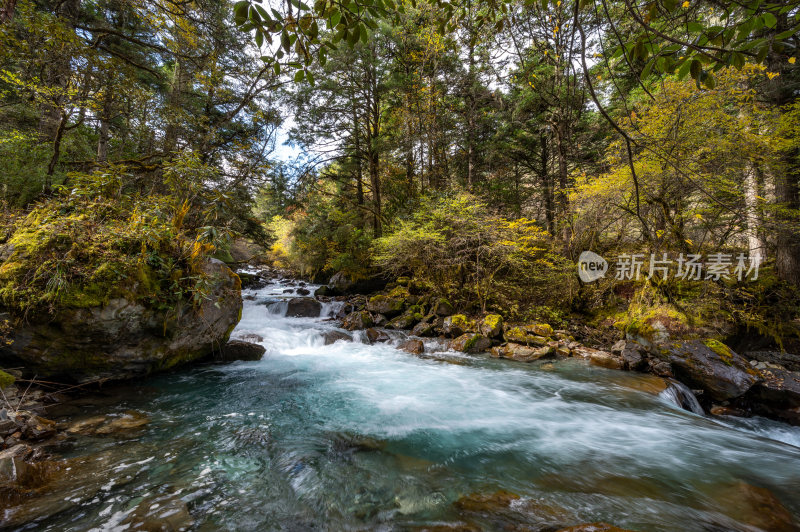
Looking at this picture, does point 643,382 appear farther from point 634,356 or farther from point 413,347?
point 413,347

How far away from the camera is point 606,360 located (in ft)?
21.4

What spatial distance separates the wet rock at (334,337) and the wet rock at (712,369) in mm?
7258

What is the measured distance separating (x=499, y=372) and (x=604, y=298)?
5209 millimetres

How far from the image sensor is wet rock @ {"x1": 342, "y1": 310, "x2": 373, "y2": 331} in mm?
9180

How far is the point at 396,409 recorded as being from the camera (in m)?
4.50

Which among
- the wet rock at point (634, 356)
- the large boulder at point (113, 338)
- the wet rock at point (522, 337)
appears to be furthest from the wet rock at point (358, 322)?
→ the wet rock at point (634, 356)

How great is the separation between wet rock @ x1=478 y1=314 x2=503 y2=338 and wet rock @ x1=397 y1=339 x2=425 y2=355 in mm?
1787

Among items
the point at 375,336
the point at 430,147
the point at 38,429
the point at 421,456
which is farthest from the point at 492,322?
the point at 38,429

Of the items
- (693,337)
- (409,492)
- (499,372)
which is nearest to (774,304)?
(693,337)

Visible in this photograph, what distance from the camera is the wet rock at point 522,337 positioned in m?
7.56

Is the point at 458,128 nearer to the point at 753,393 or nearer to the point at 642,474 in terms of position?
the point at 753,393

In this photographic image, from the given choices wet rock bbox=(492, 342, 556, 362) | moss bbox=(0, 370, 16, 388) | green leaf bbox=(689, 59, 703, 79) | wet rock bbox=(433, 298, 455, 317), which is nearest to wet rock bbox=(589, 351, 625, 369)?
wet rock bbox=(492, 342, 556, 362)

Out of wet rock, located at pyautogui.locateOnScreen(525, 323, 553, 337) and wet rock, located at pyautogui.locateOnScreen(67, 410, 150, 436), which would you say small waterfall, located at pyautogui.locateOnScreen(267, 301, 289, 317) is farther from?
wet rock, located at pyautogui.locateOnScreen(525, 323, 553, 337)

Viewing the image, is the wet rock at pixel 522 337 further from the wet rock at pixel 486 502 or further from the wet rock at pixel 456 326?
the wet rock at pixel 486 502
